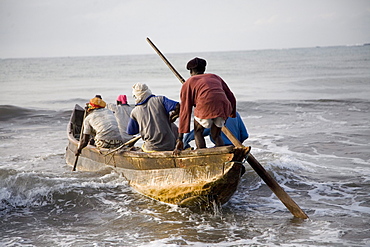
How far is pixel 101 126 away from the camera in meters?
6.87

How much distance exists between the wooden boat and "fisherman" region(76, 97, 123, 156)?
10.9 inches

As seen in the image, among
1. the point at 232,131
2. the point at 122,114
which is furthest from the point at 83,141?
the point at 232,131

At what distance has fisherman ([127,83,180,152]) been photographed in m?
5.77

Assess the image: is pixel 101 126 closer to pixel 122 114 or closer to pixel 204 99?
pixel 122 114

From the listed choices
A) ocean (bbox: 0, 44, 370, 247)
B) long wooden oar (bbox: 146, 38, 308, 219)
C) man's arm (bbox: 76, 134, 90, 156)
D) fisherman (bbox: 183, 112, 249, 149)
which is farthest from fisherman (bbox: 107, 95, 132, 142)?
long wooden oar (bbox: 146, 38, 308, 219)

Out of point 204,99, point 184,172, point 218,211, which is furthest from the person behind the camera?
point 218,211

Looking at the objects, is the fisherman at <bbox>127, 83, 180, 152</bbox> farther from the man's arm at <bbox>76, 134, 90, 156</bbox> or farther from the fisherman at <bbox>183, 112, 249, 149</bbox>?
the man's arm at <bbox>76, 134, 90, 156</bbox>

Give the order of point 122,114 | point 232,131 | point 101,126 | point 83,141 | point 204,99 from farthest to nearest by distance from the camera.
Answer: point 122,114 < point 83,141 < point 101,126 < point 232,131 < point 204,99

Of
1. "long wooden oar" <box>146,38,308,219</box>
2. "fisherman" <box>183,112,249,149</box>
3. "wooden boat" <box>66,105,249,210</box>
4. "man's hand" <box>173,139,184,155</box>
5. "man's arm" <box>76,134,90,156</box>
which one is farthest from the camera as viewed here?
"man's arm" <box>76,134,90,156</box>

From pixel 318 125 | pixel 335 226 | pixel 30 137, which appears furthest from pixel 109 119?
pixel 318 125

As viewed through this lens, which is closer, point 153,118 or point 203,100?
point 203,100

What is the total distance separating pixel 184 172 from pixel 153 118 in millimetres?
898

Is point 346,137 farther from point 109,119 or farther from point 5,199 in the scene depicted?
point 5,199

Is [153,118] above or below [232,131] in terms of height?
above
